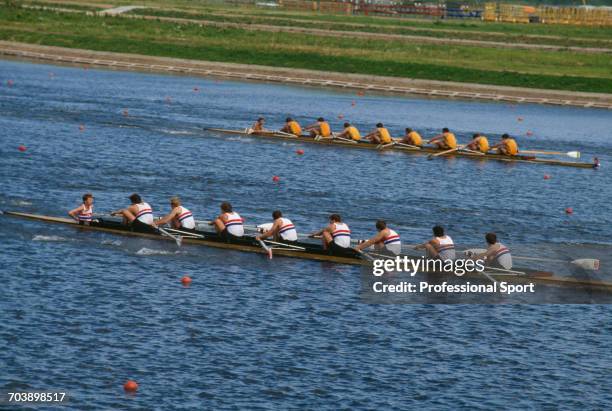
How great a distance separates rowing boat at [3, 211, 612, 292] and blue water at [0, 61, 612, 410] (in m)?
0.60

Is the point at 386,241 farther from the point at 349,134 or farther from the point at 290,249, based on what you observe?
the point at 349,134

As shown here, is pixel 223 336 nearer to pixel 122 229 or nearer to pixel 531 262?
pixel 122 229

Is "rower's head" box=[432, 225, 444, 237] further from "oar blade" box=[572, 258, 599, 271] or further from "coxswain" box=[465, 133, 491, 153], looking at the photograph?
"coxswain" box=[465, 133, 491, 153]

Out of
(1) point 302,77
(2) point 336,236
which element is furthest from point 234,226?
(1) point 302,77

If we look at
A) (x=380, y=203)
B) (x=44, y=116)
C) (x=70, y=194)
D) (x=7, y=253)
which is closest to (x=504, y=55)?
(x=44, y=116)

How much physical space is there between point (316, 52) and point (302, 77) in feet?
26.9

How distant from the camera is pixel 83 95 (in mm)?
91688

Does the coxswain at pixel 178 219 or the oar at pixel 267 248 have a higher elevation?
the coxswain at pixel 178 219

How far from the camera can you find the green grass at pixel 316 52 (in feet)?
368

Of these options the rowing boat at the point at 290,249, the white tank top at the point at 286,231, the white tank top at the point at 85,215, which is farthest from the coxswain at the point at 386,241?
the white tank top at the point at 85,215

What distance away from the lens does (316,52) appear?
117 m

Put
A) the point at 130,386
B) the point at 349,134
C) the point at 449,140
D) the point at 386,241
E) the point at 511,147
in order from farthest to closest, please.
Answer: the point at 349,134, the point at 449,140, the point at 511,147, the point at 386,241, the point at 130,386

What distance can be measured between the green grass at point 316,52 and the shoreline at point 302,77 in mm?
2056

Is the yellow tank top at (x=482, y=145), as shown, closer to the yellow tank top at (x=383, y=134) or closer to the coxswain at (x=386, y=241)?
the yellow tank top at (x=383, y=134)
